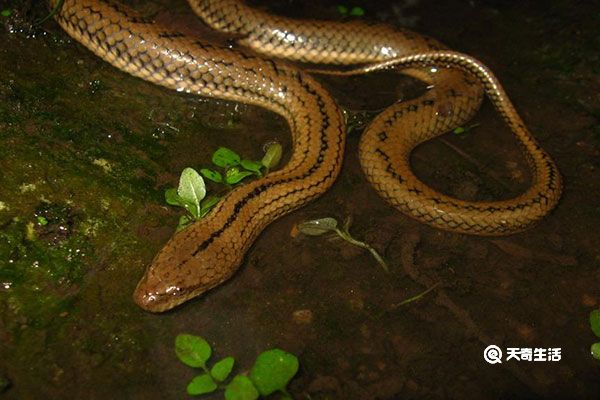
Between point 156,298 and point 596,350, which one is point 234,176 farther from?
point 596,350

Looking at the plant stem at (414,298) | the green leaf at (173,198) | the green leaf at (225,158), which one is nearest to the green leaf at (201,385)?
the green leaf at (173,198)

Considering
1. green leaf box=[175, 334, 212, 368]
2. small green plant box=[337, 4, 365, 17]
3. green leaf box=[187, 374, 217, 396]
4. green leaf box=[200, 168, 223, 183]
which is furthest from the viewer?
small green plant box=[337, 4, 365, 17]

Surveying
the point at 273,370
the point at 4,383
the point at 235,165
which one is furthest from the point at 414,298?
the point at 4,383

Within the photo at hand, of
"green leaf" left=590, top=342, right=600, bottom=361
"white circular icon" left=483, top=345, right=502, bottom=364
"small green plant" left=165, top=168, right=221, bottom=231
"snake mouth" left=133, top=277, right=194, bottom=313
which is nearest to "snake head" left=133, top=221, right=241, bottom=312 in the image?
"snake mouth" left=133, top=277, right=194, bottom=313

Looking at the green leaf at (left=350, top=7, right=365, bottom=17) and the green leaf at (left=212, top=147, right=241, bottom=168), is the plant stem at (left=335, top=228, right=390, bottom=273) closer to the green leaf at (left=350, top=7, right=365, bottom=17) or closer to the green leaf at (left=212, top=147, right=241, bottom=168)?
the green leaf at (left=212, top=147, right=241, bottom=168)

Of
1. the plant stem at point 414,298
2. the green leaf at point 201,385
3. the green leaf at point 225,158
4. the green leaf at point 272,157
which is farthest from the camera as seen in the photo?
the green leaf at point 272,157

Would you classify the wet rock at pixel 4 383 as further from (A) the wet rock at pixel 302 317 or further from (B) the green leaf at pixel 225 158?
(B) the green leaf at pixel 225 158

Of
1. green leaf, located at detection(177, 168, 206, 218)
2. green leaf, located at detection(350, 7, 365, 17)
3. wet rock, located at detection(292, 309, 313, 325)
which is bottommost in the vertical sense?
wet rock, located at detection(292, 309, 313, 325)
